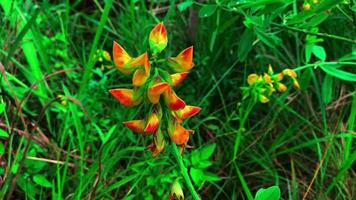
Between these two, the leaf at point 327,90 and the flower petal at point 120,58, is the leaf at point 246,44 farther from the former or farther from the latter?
the flower petal at point 120,58

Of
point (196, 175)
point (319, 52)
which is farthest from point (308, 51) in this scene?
point (196, 175)

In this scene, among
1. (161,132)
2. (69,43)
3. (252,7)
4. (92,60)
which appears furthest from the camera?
(69,43)

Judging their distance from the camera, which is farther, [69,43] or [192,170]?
[69,43]

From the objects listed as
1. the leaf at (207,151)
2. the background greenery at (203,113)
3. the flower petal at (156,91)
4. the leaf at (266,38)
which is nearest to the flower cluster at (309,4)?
the background greenery at (203,113)

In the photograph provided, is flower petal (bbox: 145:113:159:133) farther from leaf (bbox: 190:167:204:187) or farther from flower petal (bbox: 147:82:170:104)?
leaf (bbox: 190:167:204:187)

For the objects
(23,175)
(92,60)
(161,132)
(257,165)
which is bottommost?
(257,165)

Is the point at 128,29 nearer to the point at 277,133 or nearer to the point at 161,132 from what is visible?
the point at 277,133

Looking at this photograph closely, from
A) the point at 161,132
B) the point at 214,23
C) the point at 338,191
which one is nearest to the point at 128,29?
the point at 214,23
